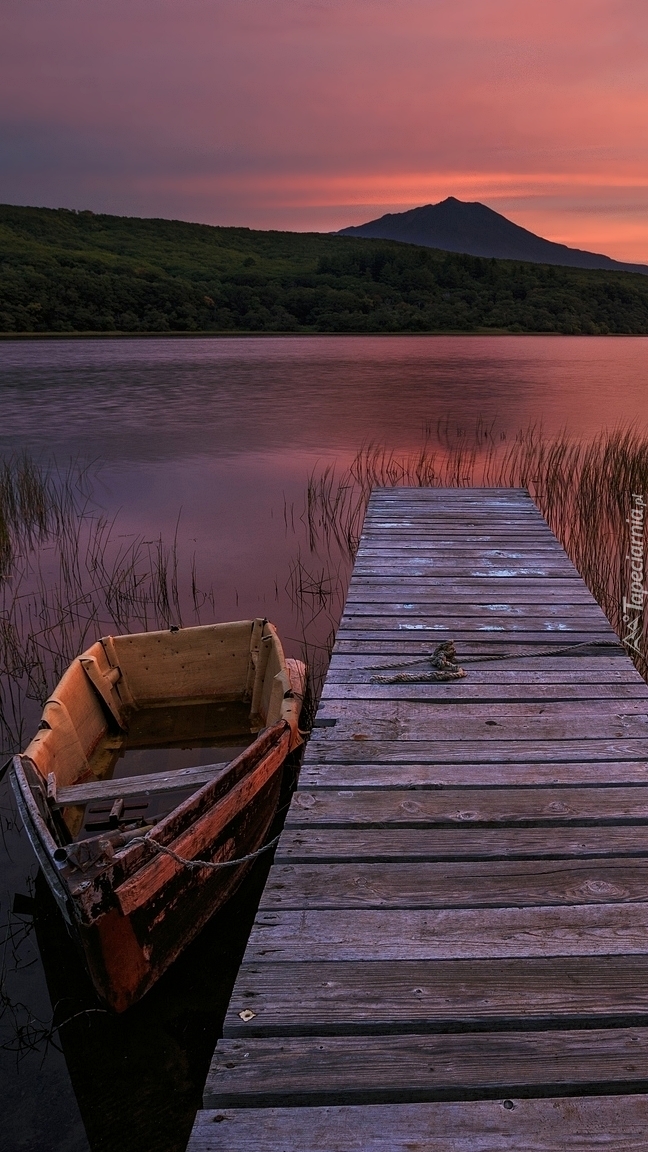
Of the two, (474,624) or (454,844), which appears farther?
(474,624)

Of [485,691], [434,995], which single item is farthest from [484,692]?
[434,995]

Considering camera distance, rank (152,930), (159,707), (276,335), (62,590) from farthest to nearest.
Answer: (276,335) → (62,590) → (159,707) → (152,930)

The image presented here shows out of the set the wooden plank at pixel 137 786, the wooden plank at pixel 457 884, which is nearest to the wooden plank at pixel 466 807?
the wooden plank at pixel 457 884

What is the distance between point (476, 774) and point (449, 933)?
860 mm

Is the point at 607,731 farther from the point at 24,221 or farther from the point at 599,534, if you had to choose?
the point at 24,221

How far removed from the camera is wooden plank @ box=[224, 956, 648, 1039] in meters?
1.75

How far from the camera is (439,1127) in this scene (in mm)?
1536

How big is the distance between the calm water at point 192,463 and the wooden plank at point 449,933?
3.21ft

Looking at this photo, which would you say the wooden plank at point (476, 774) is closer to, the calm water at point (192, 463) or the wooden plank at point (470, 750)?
the wooden plank at point (470, 750)

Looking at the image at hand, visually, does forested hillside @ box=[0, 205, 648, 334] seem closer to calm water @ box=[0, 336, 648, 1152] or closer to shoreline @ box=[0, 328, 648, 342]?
shoreline @ box=[0, 328, 648, 342]

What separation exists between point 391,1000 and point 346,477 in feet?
35.8

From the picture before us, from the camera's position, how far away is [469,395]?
22.8 meters

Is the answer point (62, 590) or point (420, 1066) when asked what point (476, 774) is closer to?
point (420, 1066)

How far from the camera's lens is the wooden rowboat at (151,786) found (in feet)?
8.58
